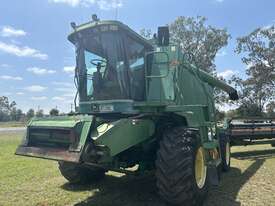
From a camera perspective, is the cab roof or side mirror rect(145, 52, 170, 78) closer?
the cab roof

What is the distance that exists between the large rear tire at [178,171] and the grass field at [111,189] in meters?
0.90

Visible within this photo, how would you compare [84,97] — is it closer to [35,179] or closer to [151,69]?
[151,69]

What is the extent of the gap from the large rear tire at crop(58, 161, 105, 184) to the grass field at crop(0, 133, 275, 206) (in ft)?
0.59

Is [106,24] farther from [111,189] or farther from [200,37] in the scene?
[200,37]

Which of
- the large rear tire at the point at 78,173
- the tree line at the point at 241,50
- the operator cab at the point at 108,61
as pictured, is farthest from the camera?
the tree line at the point at 241,50

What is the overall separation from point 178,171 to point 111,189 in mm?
2457

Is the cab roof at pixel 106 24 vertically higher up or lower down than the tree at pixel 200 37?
lower down

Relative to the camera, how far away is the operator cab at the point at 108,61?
6699mm

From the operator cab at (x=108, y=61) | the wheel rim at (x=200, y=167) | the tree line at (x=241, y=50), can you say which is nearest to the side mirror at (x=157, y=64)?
the operator cab at (x=108, y=61)

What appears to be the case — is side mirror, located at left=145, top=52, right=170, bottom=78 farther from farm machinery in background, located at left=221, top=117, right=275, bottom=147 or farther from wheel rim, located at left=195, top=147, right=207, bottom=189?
farm machinery in background, located at left=221, top=117, right=275, bottom=147

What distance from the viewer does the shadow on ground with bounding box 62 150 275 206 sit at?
6.93 m

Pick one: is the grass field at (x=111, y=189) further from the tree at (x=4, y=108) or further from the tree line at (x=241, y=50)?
the tree at (x=4, y=108)

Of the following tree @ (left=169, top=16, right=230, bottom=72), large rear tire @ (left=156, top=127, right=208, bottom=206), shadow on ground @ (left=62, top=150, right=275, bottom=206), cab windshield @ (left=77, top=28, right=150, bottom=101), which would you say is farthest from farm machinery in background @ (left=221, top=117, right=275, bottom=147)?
tree @ (left=169, top=16, right=230, bottom=72)

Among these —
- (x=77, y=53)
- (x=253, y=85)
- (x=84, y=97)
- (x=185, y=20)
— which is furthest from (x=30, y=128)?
(x=253, y=85)
